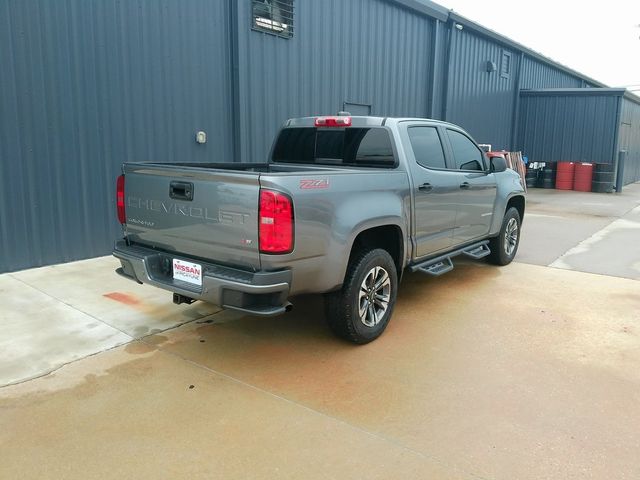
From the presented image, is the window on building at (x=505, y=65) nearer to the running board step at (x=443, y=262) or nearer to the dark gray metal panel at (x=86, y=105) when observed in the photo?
the dark gray metal panel at (x=86, y=105)

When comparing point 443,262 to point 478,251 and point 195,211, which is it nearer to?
point 478,251

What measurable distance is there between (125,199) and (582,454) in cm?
366

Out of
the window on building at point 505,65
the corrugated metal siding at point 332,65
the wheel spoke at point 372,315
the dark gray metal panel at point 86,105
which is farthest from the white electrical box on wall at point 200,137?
the window on building at point 505,65

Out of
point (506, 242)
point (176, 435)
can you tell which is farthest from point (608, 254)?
point (176, 435)

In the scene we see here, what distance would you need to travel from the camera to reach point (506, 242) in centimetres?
707

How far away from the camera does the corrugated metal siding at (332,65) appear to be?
8734 mm

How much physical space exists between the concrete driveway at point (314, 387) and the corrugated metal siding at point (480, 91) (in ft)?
32.9

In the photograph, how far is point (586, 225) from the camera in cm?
1061

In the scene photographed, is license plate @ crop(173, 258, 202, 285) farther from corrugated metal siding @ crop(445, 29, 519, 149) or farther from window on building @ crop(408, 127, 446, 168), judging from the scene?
corrugated metal siding @ crop(445, 29, 519, 149)

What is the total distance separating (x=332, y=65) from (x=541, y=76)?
13970 millimetres

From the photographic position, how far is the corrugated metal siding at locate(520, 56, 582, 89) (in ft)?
64.2

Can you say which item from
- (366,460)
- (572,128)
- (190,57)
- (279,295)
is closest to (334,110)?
(190,57)

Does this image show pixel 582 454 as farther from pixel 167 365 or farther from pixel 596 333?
pixel 167 365

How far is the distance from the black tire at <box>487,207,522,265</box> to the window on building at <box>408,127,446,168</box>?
1881 mm
